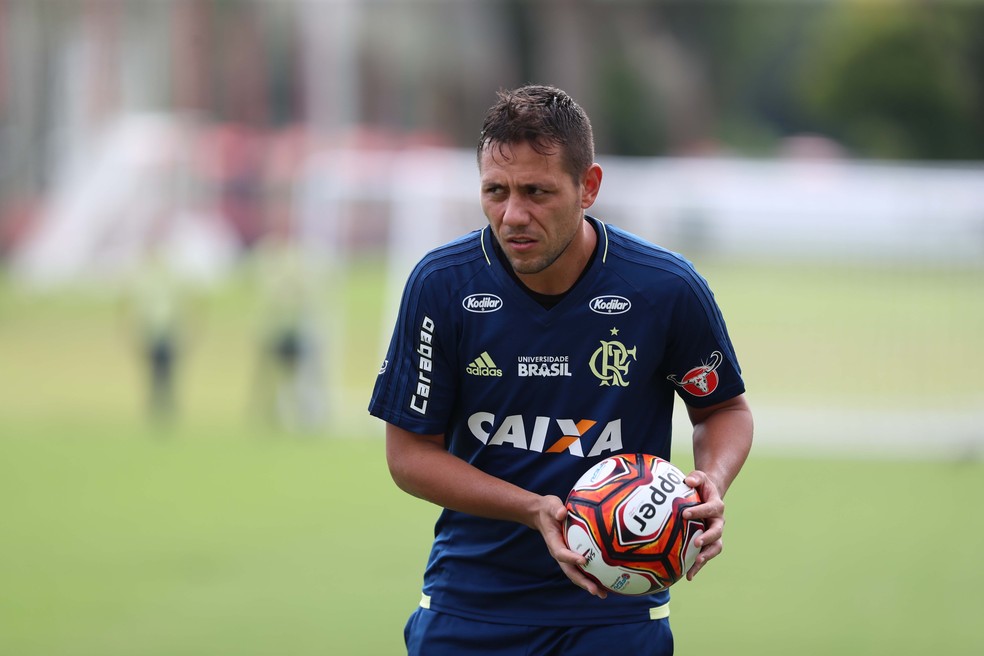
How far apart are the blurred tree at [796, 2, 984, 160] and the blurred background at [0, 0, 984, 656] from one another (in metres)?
0.12

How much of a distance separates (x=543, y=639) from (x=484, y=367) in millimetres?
842

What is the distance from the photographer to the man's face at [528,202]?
12.0ft

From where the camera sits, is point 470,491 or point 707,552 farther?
point 470,491

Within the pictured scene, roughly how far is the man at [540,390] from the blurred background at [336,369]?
3827mm

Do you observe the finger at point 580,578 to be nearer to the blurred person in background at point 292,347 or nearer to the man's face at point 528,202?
the man's face at point 528,202

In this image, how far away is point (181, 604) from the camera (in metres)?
8.48

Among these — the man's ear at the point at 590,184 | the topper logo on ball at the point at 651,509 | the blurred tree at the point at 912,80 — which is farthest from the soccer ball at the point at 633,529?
the blurred tree at the point at 912,80

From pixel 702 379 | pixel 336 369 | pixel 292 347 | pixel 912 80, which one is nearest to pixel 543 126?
pixel 702 379

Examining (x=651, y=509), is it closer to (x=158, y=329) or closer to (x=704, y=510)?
(x=704, y=510)

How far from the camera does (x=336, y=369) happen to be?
18562 mm

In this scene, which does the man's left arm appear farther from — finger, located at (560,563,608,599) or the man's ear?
the man's ear

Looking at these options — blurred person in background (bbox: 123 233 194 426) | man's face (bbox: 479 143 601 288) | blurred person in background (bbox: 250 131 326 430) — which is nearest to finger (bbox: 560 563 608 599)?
man's face (bbox: 479 143 601 288)

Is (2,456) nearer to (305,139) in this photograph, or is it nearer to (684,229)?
(684,229)

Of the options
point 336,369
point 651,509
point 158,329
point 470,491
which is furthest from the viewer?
point 336,369
